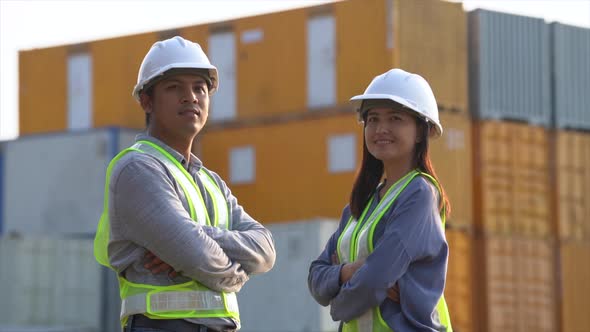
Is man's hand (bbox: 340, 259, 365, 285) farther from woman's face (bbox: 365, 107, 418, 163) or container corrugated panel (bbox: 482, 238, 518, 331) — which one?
container corrugated panel (bbox: 482, 238, 518, 331)

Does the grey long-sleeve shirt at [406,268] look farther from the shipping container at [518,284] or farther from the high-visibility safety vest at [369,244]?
the shipping container at [518,284]

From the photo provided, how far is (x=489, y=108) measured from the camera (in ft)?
82.0

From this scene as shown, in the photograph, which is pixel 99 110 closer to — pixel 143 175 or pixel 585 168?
pixel 585 168

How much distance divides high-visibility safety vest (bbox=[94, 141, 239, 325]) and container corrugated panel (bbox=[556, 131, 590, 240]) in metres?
21.4

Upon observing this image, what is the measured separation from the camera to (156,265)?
4.73 metres

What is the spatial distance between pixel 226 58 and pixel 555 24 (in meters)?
6.49

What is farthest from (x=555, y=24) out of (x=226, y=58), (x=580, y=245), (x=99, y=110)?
(x=99, y=110)

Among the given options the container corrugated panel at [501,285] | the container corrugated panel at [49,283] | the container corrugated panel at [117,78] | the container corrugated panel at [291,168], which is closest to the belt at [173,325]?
the container corrugated panel at [49,283]

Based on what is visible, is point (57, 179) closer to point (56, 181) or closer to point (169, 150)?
point (56, 181)

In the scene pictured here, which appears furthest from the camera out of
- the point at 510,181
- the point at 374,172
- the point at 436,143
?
the point at 510,181

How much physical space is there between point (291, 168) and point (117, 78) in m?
5.34

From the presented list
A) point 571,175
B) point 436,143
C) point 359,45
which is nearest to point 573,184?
point 571,175

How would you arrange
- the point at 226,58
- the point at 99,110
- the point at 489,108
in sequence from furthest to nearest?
the point at 99,110 < the point at 226,58 < the point at 489,108

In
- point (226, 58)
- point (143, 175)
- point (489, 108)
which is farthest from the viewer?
point (226, 58)
